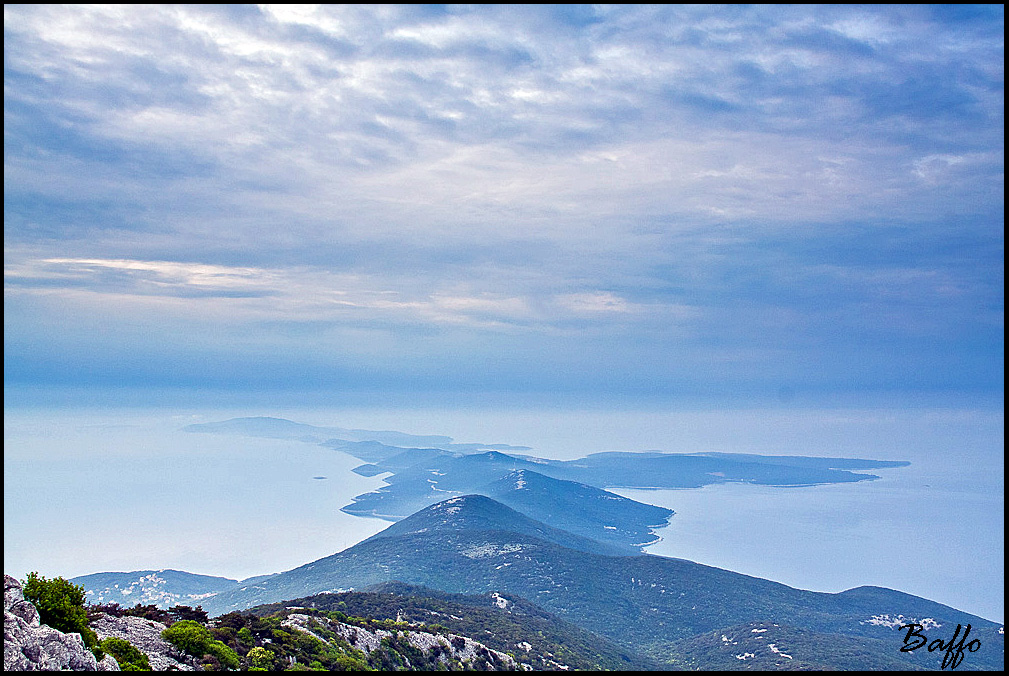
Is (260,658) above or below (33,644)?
below

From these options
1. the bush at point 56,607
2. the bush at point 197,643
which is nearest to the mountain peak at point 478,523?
the bush at point 197,643

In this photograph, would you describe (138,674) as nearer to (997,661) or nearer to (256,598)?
(997,661)

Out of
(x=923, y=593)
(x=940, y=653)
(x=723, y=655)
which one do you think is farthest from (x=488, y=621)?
(x=923, y=593)

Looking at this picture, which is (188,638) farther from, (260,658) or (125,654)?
(260,658)

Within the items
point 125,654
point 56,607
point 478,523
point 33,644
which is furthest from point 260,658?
Result: point 478,523

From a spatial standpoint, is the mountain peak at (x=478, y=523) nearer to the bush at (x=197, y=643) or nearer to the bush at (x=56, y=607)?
the bush at (x=197, y=643)

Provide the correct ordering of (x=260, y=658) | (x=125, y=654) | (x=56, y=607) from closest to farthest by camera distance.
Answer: (x=56, y=607)
(x=125, y=654)
(x=260, y=658)

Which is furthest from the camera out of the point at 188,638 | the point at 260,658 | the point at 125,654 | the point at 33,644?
the point at 260,658
